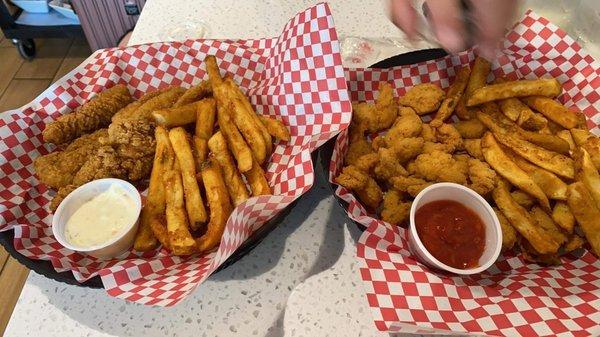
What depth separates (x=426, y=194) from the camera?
44.6 inches

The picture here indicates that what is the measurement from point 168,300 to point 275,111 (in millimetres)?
707

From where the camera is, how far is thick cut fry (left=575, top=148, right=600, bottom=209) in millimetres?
1112

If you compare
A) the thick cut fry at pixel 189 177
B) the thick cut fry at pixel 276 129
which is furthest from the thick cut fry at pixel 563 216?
the thick cut fry at pixel 189 177

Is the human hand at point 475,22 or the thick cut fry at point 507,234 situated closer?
the human hand at point 475,22

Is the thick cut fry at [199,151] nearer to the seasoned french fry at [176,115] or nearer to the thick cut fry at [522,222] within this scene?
the seasoned french fry at [176,115]

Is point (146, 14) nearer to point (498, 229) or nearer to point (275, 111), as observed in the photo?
point (275, 111)

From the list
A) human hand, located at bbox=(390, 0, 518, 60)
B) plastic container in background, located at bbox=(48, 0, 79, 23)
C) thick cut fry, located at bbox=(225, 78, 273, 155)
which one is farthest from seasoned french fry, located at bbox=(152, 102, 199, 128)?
plastic container in background, located at bbox=(48, 0, 79, 23)

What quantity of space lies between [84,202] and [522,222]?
120 cm

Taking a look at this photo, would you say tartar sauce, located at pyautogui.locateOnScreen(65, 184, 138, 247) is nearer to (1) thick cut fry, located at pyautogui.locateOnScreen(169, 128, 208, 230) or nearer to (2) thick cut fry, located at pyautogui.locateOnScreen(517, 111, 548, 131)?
(1) thick cut fry, located at pyautogui.locateOnScreen(169, 128, 208, 230)

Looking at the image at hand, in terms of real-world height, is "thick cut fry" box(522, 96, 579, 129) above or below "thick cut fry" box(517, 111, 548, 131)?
above

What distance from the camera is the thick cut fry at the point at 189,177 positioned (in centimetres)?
117

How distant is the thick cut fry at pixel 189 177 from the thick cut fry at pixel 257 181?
0.15m

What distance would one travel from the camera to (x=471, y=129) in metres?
1.38

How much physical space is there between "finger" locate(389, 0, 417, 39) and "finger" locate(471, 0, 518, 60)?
0.26 meters
